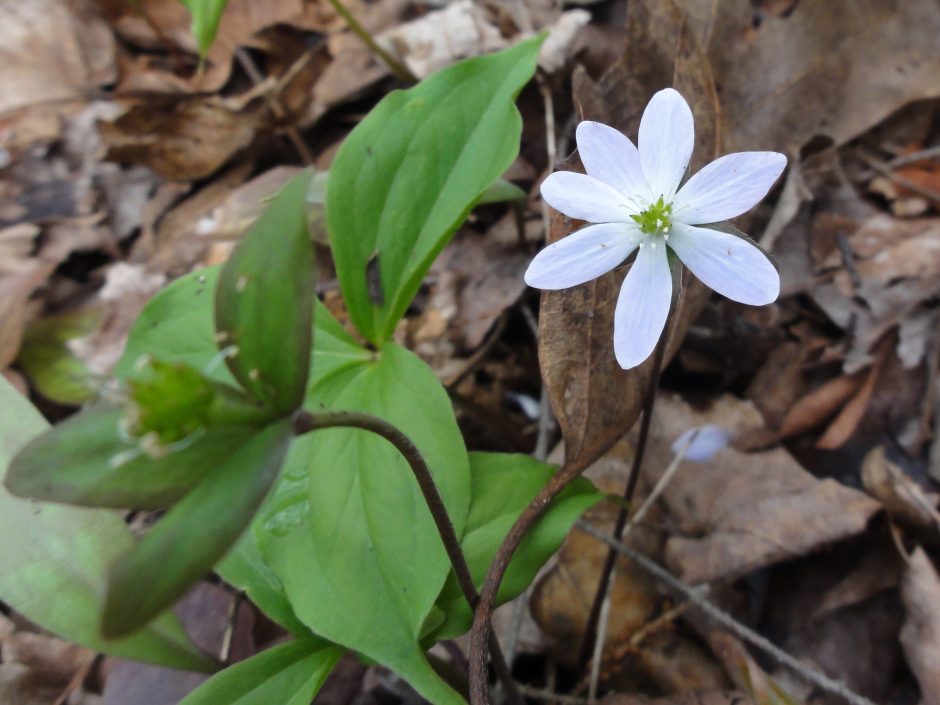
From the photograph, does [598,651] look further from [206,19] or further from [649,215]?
[206,19]

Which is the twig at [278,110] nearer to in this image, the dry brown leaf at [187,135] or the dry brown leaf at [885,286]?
the dry brown leaf at [187,135]

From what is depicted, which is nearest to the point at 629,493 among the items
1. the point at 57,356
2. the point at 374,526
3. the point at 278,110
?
the point at 374,526

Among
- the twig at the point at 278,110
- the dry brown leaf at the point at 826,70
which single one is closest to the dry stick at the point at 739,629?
the dry brown leaf at the point at 826,70

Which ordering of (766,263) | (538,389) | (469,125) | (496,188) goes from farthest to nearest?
(538,389) → (496,188) → (469,125) → (766,263)

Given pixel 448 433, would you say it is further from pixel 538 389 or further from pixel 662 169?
pixel 538 389

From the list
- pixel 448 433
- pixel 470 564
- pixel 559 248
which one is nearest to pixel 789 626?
pixel 470 564

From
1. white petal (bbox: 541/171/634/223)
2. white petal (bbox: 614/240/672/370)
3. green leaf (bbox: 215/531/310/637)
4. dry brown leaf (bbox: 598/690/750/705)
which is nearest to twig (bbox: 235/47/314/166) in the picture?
green leaf (bbox: 215/531/310/637)

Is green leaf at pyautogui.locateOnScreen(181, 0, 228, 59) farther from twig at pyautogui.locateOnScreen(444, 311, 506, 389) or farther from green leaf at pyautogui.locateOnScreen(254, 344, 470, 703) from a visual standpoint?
green leaf at pyautogui.locateOnScreen(254, 344, 470, 703)
